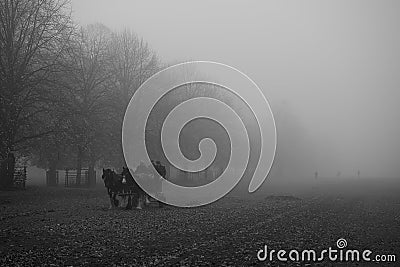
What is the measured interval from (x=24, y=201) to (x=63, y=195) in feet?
23.4

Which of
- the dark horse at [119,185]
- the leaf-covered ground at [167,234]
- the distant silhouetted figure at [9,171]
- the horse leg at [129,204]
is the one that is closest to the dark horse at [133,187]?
the dark horse at [119,185]

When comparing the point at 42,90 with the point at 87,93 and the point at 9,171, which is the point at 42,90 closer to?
the point at 9,171

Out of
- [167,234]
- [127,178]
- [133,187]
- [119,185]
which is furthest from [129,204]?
[167,234]

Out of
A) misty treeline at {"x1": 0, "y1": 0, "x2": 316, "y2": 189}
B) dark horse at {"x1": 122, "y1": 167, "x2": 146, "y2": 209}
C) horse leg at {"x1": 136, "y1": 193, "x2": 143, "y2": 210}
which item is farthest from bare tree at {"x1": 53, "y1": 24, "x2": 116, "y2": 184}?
horse leg at {"x1": 136, "y1": 193, "x2": 143, "y2": 210}

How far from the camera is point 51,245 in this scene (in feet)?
49.8

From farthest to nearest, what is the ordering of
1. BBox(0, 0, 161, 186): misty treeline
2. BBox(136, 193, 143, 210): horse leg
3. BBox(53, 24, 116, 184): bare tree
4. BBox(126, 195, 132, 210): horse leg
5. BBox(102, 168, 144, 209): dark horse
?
1. BBox(53, 24, 116, 184): bare tree
2. BBox(0, 0, 161, 186): misty treeline
3. BBox(136, 193, 143, 210): horse leg
4. BBox(126, 195, 132, 210): horse leg
5. BBox(102, 168, 144, 209): dark horse

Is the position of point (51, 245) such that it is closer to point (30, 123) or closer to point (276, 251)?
point (276, 251)

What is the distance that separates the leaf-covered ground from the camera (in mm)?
13227

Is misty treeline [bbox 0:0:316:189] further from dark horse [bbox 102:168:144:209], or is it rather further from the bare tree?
dark horse [bbox 102:168:144:209]

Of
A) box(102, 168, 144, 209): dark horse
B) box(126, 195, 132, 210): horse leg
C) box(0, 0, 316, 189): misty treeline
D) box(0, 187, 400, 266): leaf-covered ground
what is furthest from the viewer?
box(0, 0, 316, 189): misty treeline

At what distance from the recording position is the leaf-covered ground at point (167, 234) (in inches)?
521

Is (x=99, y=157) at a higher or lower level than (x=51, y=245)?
higher

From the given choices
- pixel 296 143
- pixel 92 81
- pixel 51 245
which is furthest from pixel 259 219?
pixel 296 143

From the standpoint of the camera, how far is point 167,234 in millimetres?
18422
